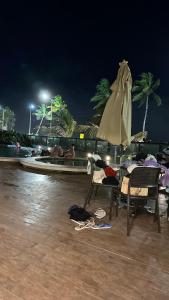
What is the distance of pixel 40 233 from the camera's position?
2.77m

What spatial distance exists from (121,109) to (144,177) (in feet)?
5.26

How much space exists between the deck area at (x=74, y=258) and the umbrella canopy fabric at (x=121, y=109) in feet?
4.65

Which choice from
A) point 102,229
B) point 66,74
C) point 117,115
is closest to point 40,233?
point 102,229

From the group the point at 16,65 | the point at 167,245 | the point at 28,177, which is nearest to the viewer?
the point at 167,245

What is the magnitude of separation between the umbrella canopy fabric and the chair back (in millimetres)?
1323

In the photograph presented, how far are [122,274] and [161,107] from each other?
3642 centimetres

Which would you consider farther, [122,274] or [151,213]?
[151,213]

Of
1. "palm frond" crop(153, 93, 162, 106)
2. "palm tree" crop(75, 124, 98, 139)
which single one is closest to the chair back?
"palm tree" crop(75, 124, 98, 139)

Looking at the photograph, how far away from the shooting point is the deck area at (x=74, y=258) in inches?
71.4

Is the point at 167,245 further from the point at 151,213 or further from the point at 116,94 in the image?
the point at 116,94

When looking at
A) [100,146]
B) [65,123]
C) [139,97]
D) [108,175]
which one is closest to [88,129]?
[65,123]

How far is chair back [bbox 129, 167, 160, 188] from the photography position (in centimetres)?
300

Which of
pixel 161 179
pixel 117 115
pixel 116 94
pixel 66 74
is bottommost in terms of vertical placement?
pixel 161 179

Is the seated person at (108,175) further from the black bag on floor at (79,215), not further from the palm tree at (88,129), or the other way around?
the palm tree at (88,129)
